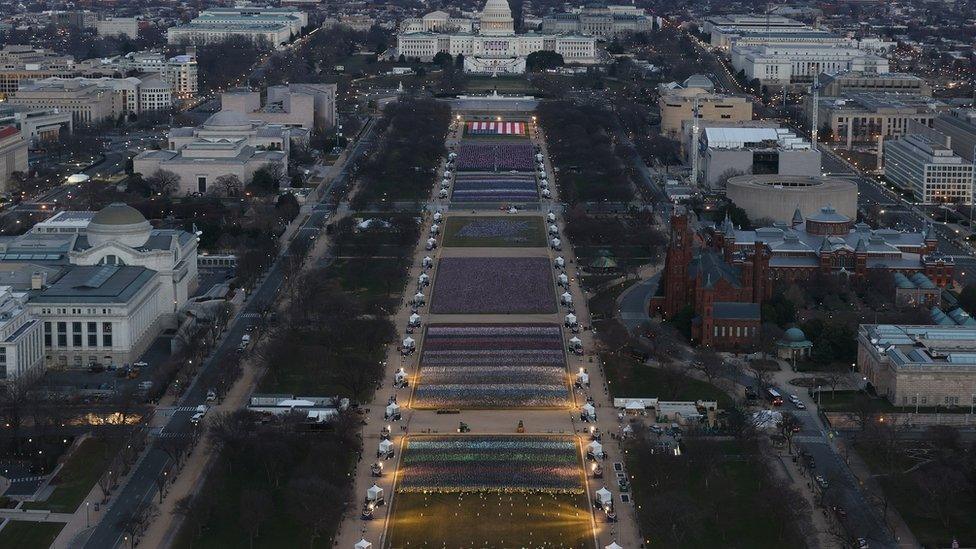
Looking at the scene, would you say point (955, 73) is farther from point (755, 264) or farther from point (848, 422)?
point (848, 422)

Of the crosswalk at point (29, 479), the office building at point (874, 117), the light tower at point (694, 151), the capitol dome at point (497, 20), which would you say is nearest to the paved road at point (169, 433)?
the crosswalk at point (29, 479)

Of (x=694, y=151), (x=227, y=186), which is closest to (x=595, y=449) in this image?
(x=227, y=186)

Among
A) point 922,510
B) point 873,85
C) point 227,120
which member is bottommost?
point 922,510

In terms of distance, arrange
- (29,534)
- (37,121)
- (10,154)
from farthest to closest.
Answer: (37,121), (10,154), (29,534)

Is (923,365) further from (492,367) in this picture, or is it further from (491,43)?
(491,43)

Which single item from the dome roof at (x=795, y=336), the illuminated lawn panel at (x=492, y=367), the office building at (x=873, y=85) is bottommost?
the illuminated lawn panel at (x=492, y=367)

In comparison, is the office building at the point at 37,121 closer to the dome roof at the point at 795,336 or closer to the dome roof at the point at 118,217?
the dome roof at the point at 118,217

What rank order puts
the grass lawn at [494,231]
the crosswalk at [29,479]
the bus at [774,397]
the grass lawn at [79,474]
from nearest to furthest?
the grass lawn at [79,474], the crosswalk at [29,479], the bus at [774,397], the grass lawn at [494,231]
